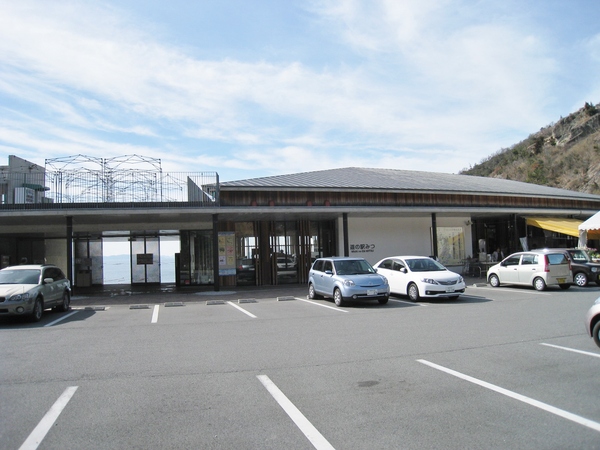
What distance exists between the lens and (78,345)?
955cm

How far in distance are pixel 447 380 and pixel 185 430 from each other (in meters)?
3.49

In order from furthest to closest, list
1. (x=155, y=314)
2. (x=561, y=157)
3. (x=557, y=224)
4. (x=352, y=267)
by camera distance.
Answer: (x=561, y=157) → (x=557, y=224) → (x=352, y=267) → (x=155, y=314)

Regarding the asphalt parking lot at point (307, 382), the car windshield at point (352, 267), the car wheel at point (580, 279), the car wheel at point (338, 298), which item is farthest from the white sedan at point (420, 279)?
the car wheel at point (580, 279)

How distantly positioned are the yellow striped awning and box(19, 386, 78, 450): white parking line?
85.0ft

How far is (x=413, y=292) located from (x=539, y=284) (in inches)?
218

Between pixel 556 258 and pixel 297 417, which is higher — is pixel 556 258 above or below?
above

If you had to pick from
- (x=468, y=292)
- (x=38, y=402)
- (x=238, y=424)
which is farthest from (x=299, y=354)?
(x=468, y=292)

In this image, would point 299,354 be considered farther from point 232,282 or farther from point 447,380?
point 232,282

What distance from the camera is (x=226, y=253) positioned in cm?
2341

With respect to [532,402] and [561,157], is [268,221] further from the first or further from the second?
[561,157]

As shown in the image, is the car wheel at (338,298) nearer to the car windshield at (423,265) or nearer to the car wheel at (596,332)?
the car windshield at (423,265)

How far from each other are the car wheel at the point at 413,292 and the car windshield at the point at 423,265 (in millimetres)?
632

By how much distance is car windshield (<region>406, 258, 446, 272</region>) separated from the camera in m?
16.7

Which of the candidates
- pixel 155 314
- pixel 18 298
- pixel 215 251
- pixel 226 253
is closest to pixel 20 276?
pixel 18 298
